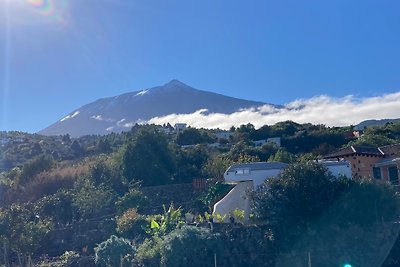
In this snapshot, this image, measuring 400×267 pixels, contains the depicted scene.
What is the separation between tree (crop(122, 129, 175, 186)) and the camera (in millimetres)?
31969

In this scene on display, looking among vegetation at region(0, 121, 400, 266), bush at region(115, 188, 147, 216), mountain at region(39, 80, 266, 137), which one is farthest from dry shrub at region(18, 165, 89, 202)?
mountain at region(39, 80, 266, 137)

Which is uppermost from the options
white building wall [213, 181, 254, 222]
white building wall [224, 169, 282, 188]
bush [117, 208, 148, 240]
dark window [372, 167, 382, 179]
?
white building wall [224, 169, 282, 188]

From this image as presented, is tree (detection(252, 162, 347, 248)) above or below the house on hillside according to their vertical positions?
below

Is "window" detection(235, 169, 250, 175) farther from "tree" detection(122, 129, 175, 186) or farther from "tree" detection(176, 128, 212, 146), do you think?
"tree" detection(176, 128, 212, 146)

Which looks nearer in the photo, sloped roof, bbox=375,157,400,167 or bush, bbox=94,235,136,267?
bush, bbox=94,235,136,267

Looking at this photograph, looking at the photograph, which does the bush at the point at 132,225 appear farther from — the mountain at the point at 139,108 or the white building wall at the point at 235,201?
the mountain at the point at 139,108

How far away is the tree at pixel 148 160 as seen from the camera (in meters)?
32.0

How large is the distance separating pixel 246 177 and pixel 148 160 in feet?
31.4

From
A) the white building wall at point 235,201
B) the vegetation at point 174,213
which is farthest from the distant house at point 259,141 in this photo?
the white building wall at point 235,201

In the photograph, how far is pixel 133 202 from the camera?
26938 mm

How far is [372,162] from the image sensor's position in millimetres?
31500

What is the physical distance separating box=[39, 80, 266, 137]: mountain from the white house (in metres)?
96.5

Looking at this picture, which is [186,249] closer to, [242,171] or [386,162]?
[242,171]

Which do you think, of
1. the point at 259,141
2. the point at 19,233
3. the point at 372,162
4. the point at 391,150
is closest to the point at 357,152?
the point at 372,162
